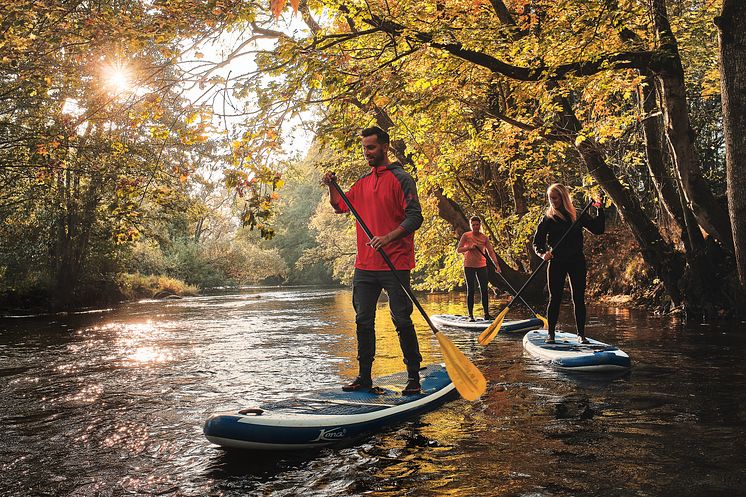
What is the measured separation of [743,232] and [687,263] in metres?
3.28

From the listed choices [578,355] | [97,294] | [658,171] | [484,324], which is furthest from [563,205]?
[97,294]

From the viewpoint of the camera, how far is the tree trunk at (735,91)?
890cm

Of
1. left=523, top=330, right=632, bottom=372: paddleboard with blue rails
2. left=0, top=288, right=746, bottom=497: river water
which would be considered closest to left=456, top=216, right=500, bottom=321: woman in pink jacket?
left=0, top=288, right=746, bottom=497: river water

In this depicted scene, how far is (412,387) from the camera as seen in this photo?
5430 millimetres

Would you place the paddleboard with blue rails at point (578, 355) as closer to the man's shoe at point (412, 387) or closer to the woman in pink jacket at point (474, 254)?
the man's shoe at point (412, 387)

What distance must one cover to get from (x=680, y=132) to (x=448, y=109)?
4.77 m

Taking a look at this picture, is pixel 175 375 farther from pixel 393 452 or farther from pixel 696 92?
pixel 696 92

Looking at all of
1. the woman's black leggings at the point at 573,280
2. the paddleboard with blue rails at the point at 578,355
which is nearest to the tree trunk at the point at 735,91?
the woman's black leggings at the point at 573,280

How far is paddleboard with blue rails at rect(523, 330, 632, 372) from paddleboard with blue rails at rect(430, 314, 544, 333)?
2527mm

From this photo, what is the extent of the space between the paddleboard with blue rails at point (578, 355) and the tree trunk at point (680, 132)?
417 centimetres

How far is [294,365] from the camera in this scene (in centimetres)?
829

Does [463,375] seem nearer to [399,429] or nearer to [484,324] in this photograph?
[399,429]

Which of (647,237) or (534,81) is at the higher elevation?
(534,81)

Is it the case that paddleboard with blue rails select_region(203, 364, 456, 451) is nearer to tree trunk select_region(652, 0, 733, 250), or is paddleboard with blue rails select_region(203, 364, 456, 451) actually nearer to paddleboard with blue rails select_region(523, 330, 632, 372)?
paddleboard with blue rails select_region(523, 330, 632, 372)
